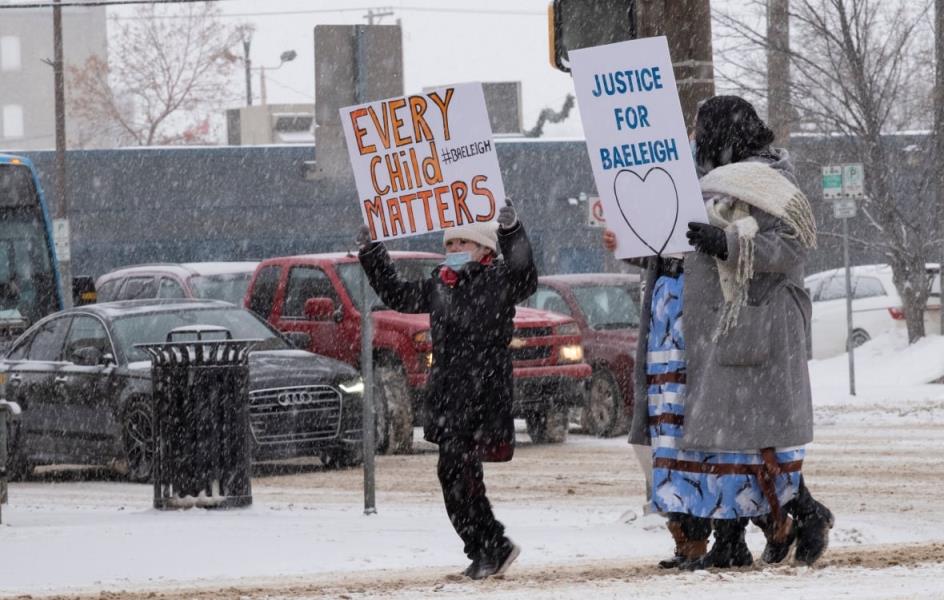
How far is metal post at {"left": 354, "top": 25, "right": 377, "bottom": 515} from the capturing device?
38.1 ft

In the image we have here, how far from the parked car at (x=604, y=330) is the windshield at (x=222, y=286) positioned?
3.32 m

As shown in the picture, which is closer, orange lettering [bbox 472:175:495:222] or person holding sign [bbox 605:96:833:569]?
person holding sign [bbox 605:96:833:569]

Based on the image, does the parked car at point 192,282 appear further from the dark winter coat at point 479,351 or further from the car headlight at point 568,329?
the dark winter coat at point 479,351

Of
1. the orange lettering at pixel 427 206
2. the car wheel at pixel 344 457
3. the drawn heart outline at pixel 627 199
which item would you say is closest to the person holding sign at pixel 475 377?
the drawn heart outline at pixel 627 199

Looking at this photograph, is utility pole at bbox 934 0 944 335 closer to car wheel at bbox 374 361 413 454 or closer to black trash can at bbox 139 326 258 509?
car wheel at bbox 374 361 413 454

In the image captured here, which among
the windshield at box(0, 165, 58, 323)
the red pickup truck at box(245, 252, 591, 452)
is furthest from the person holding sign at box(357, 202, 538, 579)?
the windshield at box(0, 165, 58, 323)

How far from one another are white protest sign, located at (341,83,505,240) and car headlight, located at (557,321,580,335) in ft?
26.7

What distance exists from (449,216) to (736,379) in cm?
189

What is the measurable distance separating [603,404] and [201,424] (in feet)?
22.9

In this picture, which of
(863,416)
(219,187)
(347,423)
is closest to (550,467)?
(347,423)

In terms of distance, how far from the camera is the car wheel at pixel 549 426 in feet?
59.2

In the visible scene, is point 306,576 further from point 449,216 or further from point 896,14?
point 896,14

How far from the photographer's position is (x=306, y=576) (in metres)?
8.50

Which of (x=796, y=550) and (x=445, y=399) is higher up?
(x=445, y=399)
